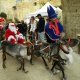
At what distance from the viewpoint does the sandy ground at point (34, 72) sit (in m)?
9.65

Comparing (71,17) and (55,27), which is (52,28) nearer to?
(55,27)

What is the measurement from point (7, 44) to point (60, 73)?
5.78ft

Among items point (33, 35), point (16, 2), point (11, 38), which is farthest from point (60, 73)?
point (16, 2)

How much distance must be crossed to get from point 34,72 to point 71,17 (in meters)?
6.64

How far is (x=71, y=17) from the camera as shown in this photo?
1609cm

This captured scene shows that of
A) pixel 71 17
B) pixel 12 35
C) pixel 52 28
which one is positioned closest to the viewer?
pixel 52 28

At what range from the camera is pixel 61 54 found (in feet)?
32.7

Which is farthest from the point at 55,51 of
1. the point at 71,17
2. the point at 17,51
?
the point at 71,17

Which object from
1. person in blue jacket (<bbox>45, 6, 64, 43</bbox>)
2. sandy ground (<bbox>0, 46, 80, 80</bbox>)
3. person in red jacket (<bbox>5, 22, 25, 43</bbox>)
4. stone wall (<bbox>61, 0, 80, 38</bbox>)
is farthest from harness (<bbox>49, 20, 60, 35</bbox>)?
stone wall (<bbox>61, 0, 80, 38</bbox>)

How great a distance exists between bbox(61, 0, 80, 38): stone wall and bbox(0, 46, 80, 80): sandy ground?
5069 millimetres

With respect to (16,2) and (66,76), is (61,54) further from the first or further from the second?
(16,2)

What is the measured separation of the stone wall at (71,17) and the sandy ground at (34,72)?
A: 5.07 m

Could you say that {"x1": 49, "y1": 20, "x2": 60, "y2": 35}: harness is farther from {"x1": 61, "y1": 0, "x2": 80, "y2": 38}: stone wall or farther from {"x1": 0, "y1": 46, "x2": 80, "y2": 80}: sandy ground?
{"x1": 61, "y1": 0, "x2": 80, "y2": 38}: stone wall

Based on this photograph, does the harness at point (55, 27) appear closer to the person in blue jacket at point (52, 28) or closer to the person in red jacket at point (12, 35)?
the person in blue jacket at point (52, 28)
